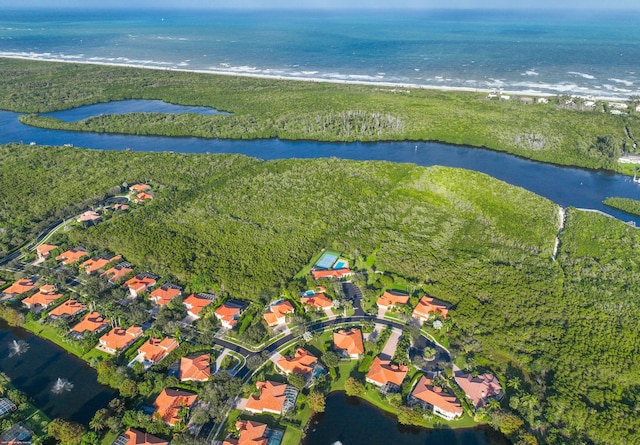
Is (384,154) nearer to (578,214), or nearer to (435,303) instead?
(578,214)

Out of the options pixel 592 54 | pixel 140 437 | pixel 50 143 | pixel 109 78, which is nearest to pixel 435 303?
pixel 140 437

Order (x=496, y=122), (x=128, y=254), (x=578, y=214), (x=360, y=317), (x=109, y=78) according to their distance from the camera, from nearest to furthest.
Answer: (x=360, y=317), (x=128, y=254), (x=578, y=214), (x=496, y=122), (x=109, y=78)

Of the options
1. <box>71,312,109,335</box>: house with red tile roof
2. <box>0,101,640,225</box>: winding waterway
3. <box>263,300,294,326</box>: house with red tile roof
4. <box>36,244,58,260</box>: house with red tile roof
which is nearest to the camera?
<box>71,312,109,335</box>: house with red tile roof

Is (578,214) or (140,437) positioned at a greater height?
(578,214)

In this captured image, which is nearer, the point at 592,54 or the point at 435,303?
the point at 435,303

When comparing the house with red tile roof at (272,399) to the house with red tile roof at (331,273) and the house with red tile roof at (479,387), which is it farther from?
the house with red tile roof at (331,273)

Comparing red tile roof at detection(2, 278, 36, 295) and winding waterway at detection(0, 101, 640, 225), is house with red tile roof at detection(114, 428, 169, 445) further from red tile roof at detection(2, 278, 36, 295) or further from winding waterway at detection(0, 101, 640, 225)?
winding waterway at detection(0, 101, 640, 225)

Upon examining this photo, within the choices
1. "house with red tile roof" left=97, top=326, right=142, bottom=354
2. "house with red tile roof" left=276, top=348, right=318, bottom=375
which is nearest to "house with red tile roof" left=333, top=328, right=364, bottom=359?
"house with red tile roof" left=276, top=348, right=318, bottom=375
